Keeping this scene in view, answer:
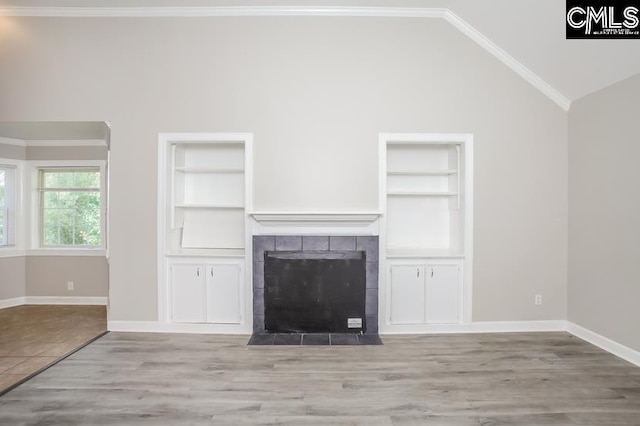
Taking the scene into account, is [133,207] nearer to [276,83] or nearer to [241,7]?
[276,83]

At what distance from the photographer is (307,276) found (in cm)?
379

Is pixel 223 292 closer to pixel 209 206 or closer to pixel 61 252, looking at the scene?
pixel 209 206

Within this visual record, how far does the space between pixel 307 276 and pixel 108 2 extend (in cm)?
356

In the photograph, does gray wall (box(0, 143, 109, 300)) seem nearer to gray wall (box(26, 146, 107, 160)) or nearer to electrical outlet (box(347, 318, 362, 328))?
gray wall (box(26, 146, 107, 160))

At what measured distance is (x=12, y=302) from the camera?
4984 millimetres

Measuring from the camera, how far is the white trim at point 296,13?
3824mm

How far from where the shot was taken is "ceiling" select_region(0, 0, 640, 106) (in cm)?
310

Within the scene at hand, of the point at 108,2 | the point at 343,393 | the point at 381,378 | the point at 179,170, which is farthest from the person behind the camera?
the point at 179,170

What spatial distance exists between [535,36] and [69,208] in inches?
247

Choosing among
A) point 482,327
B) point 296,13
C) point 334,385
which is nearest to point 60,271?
point 334,385

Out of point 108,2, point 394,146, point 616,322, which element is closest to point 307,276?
point 394,146

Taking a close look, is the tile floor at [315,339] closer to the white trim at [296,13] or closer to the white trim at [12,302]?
the white trim at [296,13]

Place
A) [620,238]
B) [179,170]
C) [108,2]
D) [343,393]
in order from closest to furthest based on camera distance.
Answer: [343,393] → [620,238] → [108,2] → [179,170]

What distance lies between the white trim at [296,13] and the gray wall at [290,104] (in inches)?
2.7
